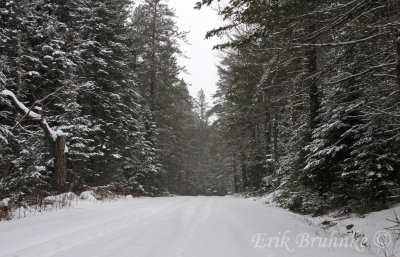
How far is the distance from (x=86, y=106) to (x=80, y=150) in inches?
117

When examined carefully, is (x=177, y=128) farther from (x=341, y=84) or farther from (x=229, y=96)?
(x=341, y=84)

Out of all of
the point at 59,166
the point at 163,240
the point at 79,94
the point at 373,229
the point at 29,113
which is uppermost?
the point at 79,94

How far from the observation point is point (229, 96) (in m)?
14.6

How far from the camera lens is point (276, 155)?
1627 centimetres

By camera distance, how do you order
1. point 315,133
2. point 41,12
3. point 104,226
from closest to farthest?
point 104,226, point 315,133, point 41,12

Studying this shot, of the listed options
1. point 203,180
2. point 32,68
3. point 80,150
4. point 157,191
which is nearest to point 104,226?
point 80,150

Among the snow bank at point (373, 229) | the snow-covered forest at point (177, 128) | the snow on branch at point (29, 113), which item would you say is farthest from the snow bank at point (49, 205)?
the snow bank at point (373, 229)

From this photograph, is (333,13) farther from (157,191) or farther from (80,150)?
(157,191)

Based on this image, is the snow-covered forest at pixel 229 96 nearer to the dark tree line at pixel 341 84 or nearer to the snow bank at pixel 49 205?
the dark tree line at pixel 341 84

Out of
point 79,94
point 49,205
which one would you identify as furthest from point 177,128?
point 49,205

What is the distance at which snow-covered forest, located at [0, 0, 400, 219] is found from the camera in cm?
513

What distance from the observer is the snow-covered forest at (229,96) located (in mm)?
5133

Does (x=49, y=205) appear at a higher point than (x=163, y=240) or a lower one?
higher

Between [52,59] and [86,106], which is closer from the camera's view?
[52,59]
